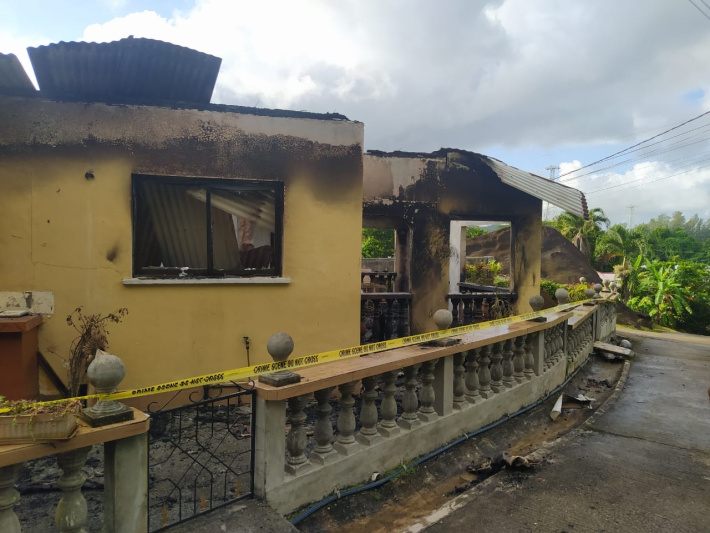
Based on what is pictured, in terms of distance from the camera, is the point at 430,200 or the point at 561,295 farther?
the point at 430,200

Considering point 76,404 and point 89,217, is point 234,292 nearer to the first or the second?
point 89,217

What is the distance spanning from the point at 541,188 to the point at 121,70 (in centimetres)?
714

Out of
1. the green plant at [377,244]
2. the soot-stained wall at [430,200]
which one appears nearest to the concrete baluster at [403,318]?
the soot-stained wall at [430,200]

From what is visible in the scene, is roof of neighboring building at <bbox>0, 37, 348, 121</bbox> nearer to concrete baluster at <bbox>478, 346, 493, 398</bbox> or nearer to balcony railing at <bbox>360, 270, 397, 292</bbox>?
concrete baluster at <bbox>478, 346, 493, 398</bbox>

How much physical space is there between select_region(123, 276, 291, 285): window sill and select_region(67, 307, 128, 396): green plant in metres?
0.51

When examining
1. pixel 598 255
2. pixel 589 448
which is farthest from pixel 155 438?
pixel 598 255

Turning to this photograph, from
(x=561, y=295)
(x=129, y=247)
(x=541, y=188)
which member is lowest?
(x=561, y=295)

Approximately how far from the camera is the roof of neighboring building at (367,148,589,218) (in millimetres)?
8172

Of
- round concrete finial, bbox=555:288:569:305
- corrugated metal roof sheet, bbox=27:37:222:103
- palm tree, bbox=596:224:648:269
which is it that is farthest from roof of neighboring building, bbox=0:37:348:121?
palm tree, bbox=596:224:648:269

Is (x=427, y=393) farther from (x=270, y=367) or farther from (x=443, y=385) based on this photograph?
(x=270, y=367)

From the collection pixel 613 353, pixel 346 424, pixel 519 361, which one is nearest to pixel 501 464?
pixel 346 424

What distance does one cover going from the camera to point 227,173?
566cm

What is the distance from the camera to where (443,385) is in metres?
4.15

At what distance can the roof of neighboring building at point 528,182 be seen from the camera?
8172 millimetres
